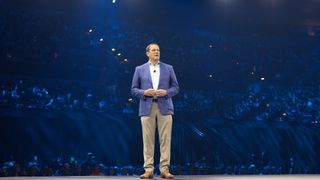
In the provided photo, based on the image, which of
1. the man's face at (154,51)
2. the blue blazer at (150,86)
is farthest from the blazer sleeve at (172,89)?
the man's face at (154,51)

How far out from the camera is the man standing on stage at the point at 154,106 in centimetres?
453

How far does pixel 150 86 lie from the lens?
4.60m

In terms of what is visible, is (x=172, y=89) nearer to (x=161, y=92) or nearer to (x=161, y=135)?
(x=161, y=92)

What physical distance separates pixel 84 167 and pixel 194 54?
2.33 metres

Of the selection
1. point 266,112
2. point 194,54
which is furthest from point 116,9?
point 266,112

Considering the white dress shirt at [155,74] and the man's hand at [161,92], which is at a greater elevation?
the white dress shirt at [155,74]

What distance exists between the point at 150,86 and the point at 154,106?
0.21 meters

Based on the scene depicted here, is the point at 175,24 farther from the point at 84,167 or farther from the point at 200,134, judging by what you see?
the point at 84,167

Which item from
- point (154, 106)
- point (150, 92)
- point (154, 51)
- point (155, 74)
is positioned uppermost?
point (154, 51)

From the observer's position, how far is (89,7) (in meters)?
6.48

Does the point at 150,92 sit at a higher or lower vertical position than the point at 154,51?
lower

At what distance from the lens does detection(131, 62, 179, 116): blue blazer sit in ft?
15.0

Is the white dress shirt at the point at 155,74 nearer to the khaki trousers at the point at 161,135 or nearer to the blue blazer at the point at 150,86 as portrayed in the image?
the blue blazer at the point at 150,86

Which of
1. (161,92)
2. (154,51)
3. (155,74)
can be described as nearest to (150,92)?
(161,92)
